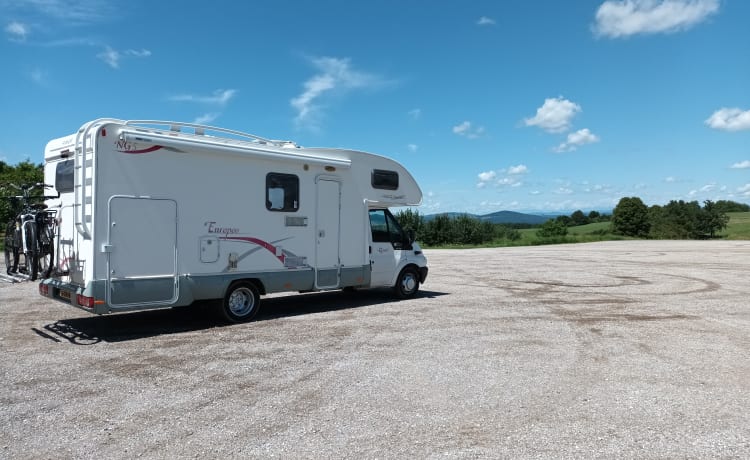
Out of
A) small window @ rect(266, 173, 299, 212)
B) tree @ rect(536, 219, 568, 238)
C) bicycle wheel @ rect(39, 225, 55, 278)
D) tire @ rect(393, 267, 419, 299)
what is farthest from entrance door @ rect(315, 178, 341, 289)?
tree @ rect(536, 219, 568, 238)

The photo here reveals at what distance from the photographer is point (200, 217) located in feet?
27.2

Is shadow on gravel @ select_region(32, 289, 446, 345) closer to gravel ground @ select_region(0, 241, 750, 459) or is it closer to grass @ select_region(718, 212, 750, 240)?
gravel ground @ select_region(0, 241, 750, 459)

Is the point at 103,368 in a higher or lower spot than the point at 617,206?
lower

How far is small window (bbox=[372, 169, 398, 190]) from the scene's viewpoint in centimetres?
1085

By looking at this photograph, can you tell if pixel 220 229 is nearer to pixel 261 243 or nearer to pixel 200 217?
pixel 200 217

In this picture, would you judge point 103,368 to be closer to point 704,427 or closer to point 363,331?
point 363,331

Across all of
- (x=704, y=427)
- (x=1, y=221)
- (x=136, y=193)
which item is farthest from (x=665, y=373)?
(x=1, y=221)

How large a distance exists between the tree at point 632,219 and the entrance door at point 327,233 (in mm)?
75869

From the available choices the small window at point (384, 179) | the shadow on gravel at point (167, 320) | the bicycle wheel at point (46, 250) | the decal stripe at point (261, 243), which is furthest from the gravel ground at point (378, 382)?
the small window at point (384, 179)

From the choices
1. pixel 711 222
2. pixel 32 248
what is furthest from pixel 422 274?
pixel 711 222

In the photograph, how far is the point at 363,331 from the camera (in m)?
8.44

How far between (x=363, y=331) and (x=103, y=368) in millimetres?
3554

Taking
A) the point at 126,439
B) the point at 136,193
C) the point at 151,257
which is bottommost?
the point at 126,439

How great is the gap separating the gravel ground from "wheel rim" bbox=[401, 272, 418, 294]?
1.08 metres
